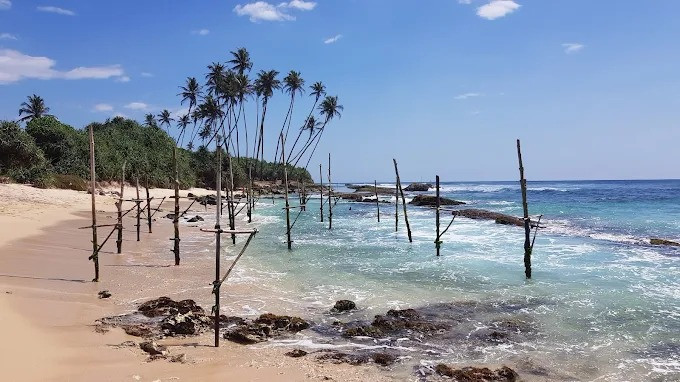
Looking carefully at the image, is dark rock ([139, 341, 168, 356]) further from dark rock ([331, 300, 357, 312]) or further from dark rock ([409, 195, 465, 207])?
dark rock ([409, 195, 465, 207])

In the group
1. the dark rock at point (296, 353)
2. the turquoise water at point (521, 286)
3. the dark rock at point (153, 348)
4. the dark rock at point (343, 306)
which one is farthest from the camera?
the dark rock at point (343, 306)

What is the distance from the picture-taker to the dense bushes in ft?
112

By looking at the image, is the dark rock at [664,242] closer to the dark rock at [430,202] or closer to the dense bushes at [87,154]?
the dense bushes at [87,154]

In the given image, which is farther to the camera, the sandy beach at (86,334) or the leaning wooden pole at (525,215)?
the leaning wooden pole at (525,215)

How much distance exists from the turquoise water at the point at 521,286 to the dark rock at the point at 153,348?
2323mm

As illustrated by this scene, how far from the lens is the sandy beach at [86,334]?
22.0 ft

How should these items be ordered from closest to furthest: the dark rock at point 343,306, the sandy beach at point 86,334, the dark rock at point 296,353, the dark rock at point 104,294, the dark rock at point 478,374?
the sandy beach at point 86,334 → the dark rock at point 478,374 → the dark rock at point 296,353 → the dark rock at point 343,306 → the dark rock at point 104,294

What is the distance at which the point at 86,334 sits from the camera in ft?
26.7

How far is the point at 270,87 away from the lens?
196 ft

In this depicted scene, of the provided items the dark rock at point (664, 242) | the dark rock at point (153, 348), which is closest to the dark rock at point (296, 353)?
the dark rock at point (153, 348)

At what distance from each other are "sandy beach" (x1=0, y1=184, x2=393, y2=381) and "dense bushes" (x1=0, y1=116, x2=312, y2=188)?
199 inches

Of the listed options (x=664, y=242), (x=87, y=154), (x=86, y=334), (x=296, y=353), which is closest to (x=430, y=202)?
(x=664, y=242)

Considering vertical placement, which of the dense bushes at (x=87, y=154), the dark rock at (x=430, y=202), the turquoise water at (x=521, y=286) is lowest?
the turquoise water at (x=521, y=286)

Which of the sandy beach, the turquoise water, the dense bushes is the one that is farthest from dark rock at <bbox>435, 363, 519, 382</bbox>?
the dense bushes
